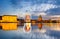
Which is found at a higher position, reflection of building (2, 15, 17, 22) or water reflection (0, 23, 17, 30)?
reflection of building (2, 15, 17, 22)

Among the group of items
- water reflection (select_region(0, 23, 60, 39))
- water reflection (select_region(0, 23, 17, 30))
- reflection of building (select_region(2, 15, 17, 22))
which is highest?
reflection of building (select_region(2, 15, 17, 22))

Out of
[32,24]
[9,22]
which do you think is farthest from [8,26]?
[32,24]

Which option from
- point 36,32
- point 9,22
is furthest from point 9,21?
point 36,32

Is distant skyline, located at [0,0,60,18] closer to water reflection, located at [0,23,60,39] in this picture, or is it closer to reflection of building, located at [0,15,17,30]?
reflection of building, located at [0,15,17,30]

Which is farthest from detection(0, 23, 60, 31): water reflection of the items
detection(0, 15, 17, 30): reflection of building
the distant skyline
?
the distant skyline

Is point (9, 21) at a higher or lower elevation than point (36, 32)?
higher

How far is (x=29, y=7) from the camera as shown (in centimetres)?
302

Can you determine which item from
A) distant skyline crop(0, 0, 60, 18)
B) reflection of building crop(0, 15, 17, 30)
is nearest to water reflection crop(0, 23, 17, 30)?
reflection of building crop(0, 15, 17, 30)

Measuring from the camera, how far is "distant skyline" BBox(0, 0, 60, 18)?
119 inches

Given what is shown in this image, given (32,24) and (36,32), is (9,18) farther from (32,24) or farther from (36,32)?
(36,32)

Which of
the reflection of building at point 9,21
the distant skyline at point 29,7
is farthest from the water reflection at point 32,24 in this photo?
the distant skyline at point 29,7

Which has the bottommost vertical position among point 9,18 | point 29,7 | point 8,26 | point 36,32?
point 36,32

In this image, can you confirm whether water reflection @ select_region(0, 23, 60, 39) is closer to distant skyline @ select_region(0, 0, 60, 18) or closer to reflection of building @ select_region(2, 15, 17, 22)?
reflection of building @ select_region(2, 15, 17, 22)

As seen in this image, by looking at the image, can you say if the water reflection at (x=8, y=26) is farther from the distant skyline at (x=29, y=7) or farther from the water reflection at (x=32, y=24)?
the distant skyline at (x=29, y=7)
